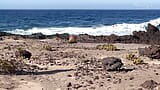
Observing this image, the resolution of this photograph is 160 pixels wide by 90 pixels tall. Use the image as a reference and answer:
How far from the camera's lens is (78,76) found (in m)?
15.6

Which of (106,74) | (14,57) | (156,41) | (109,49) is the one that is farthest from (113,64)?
(156,41)

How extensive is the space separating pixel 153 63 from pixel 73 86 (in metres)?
6.40

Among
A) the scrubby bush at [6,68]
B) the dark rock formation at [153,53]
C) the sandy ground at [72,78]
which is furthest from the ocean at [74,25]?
the scrubby bush at [6,68]

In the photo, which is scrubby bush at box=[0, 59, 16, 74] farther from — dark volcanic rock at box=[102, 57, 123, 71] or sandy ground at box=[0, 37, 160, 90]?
dark volcanic rock at box=[102, 57, 123, 71]

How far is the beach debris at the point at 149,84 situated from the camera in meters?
13.5

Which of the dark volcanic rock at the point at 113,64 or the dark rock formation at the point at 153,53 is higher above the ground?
the dark volcanic rock at the point at 113,64

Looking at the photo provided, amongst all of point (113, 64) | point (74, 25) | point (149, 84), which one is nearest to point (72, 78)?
point (113, 64)

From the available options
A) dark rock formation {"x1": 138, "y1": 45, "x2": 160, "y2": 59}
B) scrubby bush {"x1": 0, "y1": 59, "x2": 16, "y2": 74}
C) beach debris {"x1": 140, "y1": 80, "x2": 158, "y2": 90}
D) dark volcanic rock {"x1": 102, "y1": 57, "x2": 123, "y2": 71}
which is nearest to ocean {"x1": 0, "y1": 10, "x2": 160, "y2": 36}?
dark rock formation {"x1": 138, "y1": 45, "x2": 160, "y2": 59}

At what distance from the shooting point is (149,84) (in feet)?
44.9

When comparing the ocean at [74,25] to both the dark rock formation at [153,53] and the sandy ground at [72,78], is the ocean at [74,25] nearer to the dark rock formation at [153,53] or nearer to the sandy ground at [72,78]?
the dark rock formation at [153,53]

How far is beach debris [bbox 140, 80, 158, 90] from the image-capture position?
1354cm

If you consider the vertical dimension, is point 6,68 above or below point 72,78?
above

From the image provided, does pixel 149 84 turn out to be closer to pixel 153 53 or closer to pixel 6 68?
pixel 6 68

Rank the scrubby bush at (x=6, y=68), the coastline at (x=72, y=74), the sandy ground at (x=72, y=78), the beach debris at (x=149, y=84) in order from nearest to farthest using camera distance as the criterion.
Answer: the beach debris at (x=149, y=84), the sandy ground at (x=72, y=78), the coastline at (x=72, y=74), the scrubby bush at (x=6, y=68)
